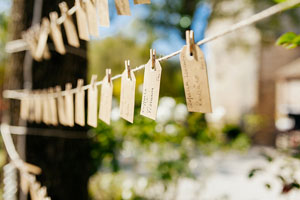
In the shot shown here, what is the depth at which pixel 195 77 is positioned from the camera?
1.49 ft

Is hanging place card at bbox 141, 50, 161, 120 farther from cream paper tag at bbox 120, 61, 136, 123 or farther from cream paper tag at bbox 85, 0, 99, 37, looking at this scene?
cream paper tag at bbox 85, 0, 99, 37

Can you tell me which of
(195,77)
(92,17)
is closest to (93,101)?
(92,17)

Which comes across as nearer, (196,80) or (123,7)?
(196,80)

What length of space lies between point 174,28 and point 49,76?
680 cm

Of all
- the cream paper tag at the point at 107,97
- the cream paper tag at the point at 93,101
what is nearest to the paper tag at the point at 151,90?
the cream paper tag at the point at 107,97

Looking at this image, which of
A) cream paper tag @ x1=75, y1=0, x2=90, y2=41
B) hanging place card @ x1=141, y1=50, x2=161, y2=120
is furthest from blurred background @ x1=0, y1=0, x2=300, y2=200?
hanging place card @ x1=141, y1=50, x2=161, y2=120

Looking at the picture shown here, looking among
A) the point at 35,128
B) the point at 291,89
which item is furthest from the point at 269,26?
the point at 35,128

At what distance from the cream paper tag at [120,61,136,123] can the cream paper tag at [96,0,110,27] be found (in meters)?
0.16

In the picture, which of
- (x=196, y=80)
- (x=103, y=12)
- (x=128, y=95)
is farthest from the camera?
(x=103, y=12)

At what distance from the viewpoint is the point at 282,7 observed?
0.44 meters

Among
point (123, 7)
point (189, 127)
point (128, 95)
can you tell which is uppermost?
point (123, 7)

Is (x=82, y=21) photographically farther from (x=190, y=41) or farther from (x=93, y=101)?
(x=190, y=41)

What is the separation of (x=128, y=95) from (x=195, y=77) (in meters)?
0.18

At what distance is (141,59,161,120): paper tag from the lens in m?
0.52
